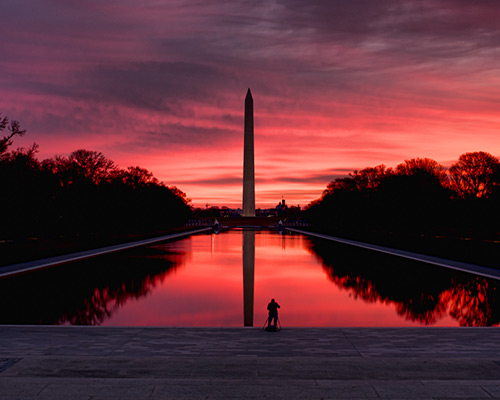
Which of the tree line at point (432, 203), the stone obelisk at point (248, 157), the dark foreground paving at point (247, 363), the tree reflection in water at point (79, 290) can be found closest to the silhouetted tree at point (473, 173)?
the tree line at point (432, 203)

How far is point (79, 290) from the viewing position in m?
16.0

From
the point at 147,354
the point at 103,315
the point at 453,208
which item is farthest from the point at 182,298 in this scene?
the point at 453,208

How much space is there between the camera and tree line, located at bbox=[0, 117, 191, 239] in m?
28.9

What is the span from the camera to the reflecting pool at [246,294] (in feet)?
40.5

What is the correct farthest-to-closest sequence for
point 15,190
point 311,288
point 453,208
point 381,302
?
1. point 453,208
2. point 15,190
3. point 311,288
4. point 381,302

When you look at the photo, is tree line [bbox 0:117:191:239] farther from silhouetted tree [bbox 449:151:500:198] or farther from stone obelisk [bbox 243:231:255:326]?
silhouetted tree [bbox 449:151:500:198]

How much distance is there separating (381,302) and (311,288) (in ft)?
9.83

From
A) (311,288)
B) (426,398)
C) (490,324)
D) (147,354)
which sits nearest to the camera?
(426,398)

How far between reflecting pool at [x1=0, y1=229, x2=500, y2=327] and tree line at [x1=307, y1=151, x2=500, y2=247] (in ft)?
76.3

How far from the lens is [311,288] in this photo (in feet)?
55.5

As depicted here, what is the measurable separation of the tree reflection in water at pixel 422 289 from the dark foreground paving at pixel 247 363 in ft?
9.34

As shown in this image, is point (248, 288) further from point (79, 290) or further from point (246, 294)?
point (79, 290)

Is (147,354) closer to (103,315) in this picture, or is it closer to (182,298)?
(103,315)

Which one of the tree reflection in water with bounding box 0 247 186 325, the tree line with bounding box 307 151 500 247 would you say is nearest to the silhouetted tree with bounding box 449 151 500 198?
the tree line with bounding box 307 151 500 247
